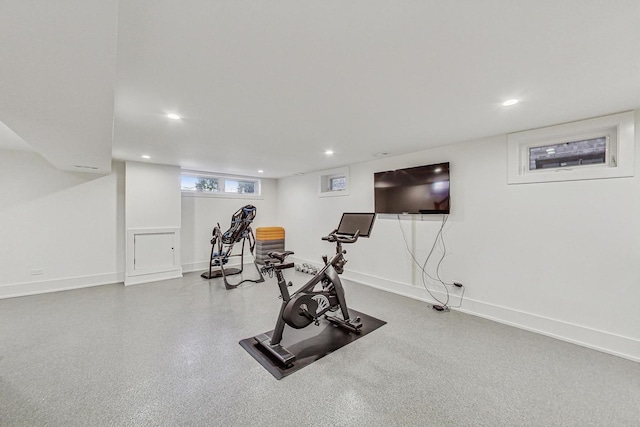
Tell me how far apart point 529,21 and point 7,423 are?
12.9ft

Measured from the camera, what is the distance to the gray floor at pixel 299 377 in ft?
5.62

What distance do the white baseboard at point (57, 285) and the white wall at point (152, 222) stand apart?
42 centimetres

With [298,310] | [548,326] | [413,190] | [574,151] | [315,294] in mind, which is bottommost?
[548,326]

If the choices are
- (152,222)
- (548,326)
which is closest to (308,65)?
(548,326)

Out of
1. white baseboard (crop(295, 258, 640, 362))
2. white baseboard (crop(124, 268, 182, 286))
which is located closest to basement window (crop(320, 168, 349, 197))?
white baseboard (crop(295, 258, 640, 362))

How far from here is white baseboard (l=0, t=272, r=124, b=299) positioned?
157 inches

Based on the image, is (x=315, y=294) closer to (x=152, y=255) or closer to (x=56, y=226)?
(x=152, y=255)

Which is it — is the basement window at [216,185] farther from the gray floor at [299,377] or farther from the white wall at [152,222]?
the gray floor at [299,377]

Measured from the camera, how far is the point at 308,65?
158 centimetres

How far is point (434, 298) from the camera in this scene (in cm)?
374

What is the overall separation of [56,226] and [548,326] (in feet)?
24.7

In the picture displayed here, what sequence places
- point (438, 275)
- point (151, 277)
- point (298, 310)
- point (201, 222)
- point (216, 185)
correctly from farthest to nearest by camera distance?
point (216, 185), point (201, 222), point (151, 277), point (438, 275), point (298, 310)

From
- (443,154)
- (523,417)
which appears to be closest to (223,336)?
(523,417)

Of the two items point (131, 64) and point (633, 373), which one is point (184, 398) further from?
point (633, 373)
